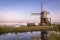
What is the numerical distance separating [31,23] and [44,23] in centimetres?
171

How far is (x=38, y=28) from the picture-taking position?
1512 cm

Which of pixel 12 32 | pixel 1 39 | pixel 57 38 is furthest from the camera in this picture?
pixel 12 32

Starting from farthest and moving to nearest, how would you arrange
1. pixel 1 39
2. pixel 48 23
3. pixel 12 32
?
pixel 48 23
pixel 12 32
pixel 1 39

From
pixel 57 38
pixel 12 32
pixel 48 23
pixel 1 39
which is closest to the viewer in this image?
pixel 57 38

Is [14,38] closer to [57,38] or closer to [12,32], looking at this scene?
[12,32]

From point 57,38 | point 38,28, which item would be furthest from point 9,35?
point 57,38

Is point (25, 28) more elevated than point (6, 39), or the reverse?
point (25, 28)

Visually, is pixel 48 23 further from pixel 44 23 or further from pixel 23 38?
pixel 23 38

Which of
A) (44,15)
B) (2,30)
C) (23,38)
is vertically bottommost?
(23,38)

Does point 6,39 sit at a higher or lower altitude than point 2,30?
lower

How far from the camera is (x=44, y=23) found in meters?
18.7

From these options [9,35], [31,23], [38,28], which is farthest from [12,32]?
[31,23]

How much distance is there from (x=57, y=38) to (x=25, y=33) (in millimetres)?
5137

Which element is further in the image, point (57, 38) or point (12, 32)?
point (12, 32)
